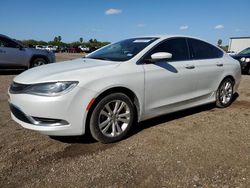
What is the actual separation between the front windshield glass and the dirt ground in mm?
1173

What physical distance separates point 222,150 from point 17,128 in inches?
A: 121

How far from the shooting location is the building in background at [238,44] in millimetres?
35000

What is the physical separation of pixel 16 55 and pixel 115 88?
27.0 ft

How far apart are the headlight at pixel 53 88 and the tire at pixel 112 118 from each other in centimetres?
45

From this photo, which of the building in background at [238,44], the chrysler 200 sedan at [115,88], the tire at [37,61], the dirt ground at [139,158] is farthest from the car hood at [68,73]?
the building in background at [238,44]

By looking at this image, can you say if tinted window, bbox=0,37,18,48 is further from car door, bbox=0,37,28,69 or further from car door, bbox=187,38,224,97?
car door, bbox=187,38,224,97

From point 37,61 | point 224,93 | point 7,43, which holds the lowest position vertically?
point 224,93

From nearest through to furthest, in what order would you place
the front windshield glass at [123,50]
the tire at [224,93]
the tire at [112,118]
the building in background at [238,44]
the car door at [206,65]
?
the tire at [112,118] → the front windshield glass at [123,50] → the car door at [206,65] → the tire at [224,93] → the building in background at [238,44]

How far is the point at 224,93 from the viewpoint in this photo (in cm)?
588

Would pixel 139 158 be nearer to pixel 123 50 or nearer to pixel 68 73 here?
pixel 68 73

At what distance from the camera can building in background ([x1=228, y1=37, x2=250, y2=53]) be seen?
3500 centimetres

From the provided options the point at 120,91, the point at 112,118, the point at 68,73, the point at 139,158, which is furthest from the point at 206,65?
the point at 68,73

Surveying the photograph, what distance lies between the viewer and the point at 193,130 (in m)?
4.48

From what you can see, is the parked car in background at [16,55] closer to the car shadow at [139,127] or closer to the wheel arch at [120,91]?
the car shadow at [139,127]
